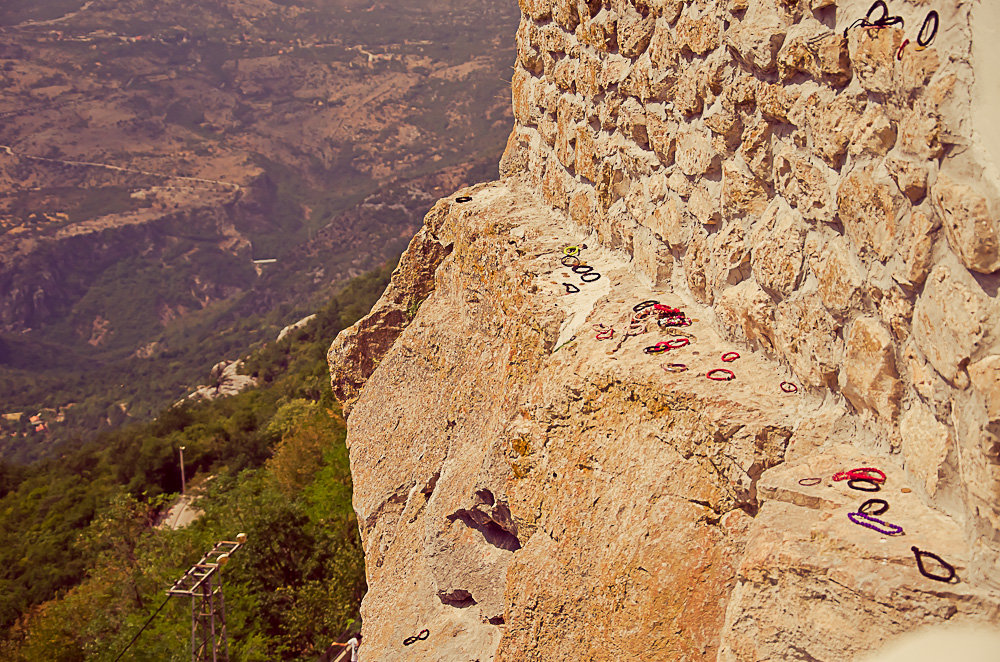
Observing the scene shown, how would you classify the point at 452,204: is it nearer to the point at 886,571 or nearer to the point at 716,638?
the point at 716,638

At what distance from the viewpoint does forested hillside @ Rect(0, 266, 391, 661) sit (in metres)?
15.2

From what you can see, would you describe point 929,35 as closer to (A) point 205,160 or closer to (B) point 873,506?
(B) point 873,506

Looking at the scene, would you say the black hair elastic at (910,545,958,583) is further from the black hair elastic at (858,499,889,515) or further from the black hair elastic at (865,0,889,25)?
the black hair elastic at (865,0,889,25)

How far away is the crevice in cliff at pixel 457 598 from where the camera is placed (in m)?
4.13

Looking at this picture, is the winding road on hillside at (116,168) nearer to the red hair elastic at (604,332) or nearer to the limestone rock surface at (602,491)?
the limestone rock surface at (602,491)

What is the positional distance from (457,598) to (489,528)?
0.43m

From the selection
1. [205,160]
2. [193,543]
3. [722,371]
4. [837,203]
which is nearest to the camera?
[837,203]

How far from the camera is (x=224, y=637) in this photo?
512 inches

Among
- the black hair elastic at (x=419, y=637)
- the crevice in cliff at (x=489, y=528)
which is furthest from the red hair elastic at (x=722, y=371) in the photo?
the black hair elastic at (x=419, y=637)

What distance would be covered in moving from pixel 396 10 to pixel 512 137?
622ft

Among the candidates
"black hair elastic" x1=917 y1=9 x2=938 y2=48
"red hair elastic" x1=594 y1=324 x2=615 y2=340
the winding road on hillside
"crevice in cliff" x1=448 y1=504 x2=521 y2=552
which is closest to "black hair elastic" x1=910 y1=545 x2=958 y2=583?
"black hair elastic" x1=917 y1=9 x2=938 y2=48

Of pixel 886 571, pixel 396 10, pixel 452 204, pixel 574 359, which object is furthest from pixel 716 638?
pixel 396 10

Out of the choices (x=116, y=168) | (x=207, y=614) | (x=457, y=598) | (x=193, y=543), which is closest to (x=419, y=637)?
(x=457, y=598)

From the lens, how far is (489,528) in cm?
414
